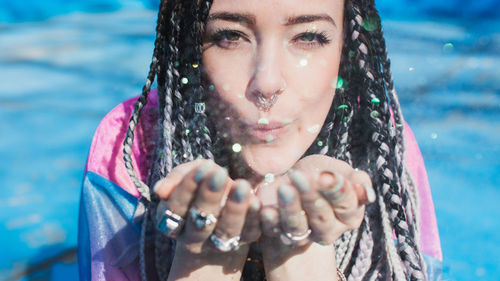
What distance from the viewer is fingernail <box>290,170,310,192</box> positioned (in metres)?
0.83

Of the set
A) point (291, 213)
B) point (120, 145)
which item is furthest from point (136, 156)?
point (291, 213)

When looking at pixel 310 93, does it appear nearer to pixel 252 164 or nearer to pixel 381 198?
pixel 252 164

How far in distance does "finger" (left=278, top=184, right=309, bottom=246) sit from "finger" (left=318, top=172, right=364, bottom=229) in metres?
0.06

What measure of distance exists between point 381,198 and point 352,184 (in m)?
0.65

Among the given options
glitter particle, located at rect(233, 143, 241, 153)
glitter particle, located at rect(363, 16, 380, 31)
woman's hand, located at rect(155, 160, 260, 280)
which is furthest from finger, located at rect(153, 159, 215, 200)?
glitter particle, located at rect(363, 16, 380, 31)

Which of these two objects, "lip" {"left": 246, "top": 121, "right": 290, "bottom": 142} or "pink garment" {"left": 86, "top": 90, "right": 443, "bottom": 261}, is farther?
"pink garment" {"left": 86, "top": 90, "right": 443, "bottom": 261}

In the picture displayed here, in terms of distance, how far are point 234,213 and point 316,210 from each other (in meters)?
0.17

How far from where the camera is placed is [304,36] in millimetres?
1298

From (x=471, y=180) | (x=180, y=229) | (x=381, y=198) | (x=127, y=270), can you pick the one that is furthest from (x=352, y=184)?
(x=471, y=180)

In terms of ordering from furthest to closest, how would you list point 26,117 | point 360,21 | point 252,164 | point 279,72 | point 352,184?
point 26,117 < point 360,21 < point 252,164 < point 279,72 < point 352,184

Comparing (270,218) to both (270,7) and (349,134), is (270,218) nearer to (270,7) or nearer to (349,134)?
(270,7)

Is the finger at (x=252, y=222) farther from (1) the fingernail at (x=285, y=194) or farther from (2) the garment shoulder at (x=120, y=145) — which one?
(2) the garment shoulder at (x=120, y=145)

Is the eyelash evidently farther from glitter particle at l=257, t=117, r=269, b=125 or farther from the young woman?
glitter particle at l=257, t=117, r=269, b=125

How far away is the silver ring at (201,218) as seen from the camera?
904 mm
